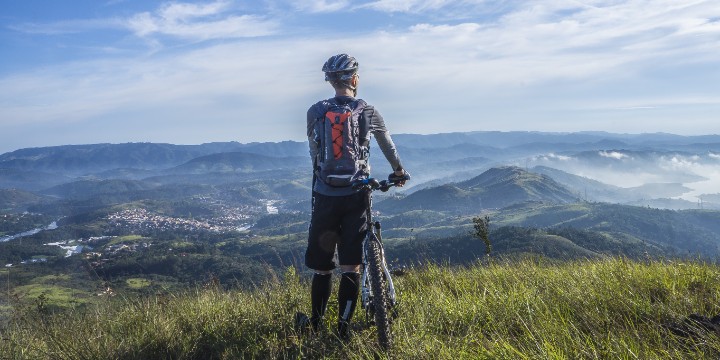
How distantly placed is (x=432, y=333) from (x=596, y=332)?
4.15 feet

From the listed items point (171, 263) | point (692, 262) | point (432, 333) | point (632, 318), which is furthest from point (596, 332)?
point (171, 263)

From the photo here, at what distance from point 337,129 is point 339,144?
0.15 metres

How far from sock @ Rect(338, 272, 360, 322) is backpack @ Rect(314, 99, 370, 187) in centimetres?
96

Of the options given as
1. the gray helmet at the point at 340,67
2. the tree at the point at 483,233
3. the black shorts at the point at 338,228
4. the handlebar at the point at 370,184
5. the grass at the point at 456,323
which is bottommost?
the grass at the point at 456,323

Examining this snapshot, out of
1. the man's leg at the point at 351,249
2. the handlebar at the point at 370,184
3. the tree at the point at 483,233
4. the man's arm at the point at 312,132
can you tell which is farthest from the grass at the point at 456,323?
the man's arm at the point at 312,132

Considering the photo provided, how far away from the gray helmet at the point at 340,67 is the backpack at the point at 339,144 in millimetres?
336

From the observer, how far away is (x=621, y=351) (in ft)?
9.46

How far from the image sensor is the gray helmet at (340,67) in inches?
188

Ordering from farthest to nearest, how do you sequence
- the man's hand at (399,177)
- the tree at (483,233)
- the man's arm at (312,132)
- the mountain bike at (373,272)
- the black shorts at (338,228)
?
the tree at (483,233), the man's hand at (399,177), the man's arm at (312,132), the black shorts at (338,228), the mountain bike at (373,272)

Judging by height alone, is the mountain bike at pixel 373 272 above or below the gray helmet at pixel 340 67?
below

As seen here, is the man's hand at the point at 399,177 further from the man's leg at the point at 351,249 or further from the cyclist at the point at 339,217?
the man's leg at the point at 351,249

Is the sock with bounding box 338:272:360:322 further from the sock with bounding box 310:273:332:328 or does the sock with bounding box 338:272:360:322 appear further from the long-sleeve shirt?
the long-sleeve shirt

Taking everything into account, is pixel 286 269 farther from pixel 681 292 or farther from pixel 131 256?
pixel 131 256

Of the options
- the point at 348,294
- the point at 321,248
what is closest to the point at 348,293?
the point at 348,294
